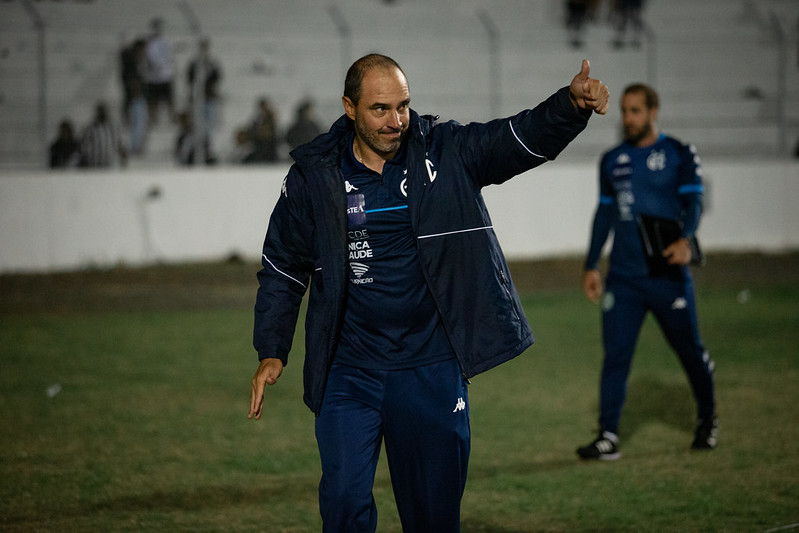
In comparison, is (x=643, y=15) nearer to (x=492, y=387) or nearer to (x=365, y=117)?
(x=492, y=387)

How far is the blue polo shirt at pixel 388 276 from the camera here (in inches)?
155

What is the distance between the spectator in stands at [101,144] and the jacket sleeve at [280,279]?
15.5 m

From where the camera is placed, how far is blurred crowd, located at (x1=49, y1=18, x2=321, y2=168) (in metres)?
19.1

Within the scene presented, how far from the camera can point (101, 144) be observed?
19.0 meters

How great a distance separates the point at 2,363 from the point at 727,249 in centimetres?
1481

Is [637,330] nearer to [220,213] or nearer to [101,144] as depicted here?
[220,213]

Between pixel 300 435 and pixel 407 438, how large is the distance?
3.76m

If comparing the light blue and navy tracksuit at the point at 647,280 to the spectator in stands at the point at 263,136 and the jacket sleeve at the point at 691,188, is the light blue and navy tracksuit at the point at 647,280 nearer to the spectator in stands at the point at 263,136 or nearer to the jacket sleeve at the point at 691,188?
the jacket sleeve at the point at 691,188

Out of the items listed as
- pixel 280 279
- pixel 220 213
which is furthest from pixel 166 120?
pixel 280 279

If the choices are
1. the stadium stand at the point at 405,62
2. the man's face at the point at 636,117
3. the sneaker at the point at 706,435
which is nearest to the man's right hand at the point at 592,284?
the man's face at the point at 636,117

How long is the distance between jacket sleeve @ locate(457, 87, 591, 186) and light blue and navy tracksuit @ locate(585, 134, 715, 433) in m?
3.18

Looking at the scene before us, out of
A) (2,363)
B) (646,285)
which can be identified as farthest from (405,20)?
(646,285)

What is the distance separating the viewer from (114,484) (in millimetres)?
6320

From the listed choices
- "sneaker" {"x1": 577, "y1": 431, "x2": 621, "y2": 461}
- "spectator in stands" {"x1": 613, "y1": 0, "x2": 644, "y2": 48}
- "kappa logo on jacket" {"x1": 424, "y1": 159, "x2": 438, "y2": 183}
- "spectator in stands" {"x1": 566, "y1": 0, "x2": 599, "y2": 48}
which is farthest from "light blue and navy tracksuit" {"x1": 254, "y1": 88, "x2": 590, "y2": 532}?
"spectator in stands" {"x1": 566, "y1": 0, "x2": 599, "y2": 48}
